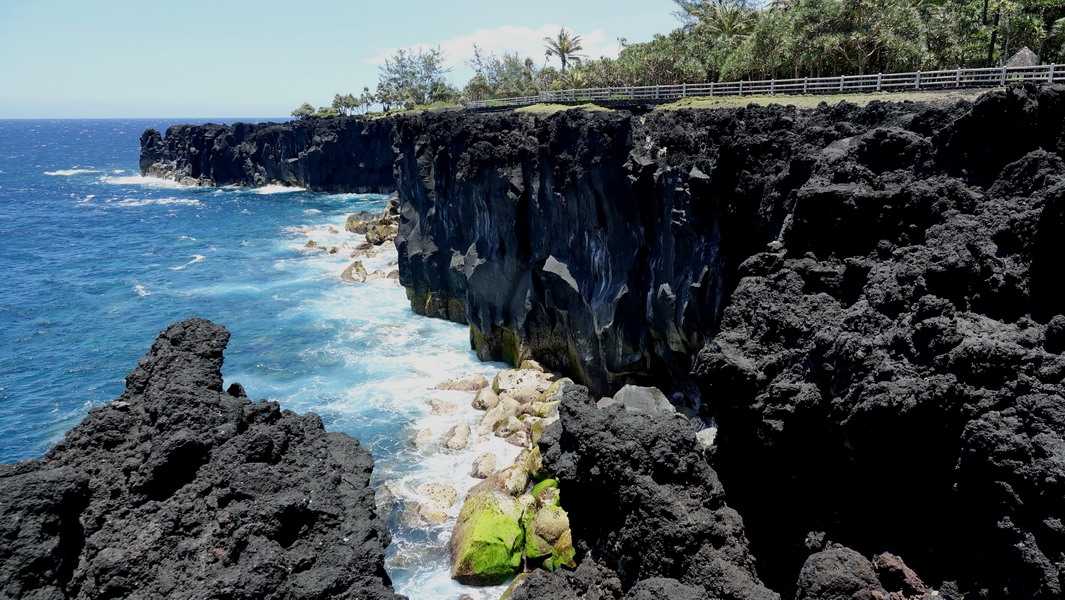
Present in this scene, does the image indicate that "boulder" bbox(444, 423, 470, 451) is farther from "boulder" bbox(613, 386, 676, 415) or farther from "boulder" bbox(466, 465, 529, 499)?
"boulder" bbox(613, 386, 676, 415)

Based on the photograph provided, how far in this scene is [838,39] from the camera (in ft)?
132

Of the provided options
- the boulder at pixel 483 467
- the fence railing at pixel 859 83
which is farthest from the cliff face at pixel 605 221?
the fence railing at pixel 859 83

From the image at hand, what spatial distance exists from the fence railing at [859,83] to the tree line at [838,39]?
3.36 meters

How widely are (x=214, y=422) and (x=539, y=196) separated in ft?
79.6

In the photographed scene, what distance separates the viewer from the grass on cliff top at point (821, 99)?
2716 cm

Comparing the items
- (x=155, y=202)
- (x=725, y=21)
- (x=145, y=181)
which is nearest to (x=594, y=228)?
(x=725, y=21)

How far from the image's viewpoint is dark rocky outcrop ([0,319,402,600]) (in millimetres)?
8031

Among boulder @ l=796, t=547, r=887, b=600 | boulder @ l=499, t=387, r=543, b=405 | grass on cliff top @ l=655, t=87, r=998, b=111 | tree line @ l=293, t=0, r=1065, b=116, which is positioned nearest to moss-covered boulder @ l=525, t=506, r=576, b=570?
boulder @ l=499, t=387, r=543, b=405

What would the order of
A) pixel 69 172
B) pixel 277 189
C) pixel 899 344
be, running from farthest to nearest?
pixel 69 172
pixel 277 189
pixel 899 344

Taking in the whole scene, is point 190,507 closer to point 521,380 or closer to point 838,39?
point 521,380

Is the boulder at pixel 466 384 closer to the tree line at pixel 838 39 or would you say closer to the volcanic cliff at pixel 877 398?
the volcanic cliff at pixel 877 398

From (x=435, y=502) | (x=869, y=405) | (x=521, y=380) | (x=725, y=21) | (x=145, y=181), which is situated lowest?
(x=435, y=502)

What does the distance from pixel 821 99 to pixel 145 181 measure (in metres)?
122

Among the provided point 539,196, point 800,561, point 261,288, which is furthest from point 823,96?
point 261,288
